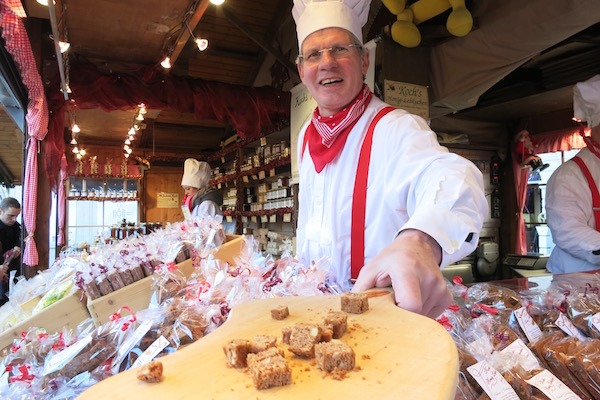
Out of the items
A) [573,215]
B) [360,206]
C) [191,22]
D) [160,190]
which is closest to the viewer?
A: [360,206]

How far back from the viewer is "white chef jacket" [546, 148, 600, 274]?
8.75 feet

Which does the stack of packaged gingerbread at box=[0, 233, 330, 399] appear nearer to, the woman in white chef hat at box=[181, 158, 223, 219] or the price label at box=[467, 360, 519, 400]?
the price label at box=[467, 360, 519, 400]

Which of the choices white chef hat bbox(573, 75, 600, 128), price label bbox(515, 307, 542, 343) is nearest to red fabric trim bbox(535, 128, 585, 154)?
white chef hat bbox(573, 75, 600, 128)

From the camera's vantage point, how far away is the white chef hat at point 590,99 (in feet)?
9.14

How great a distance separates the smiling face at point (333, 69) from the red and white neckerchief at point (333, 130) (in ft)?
0.14

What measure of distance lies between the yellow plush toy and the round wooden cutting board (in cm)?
270

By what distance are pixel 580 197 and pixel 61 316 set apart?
3.08 metres

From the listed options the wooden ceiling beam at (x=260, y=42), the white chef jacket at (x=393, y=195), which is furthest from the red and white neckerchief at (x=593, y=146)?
the wooden ceiling beam at (x=260, y=42)

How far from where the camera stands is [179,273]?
1.56 m

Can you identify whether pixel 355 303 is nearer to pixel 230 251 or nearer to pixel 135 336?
pixel 135 336

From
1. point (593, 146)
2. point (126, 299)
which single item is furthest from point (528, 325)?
point (593, 146)

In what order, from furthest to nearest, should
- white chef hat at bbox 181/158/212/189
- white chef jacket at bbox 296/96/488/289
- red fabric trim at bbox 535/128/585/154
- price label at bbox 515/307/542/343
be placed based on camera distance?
white chef hat at bbox 181/158/212/189 → red fabric trim at bbox 535/128/585/154 → price label at bbox 515/307/542/343 → white chef jacket at bbox 296/96/488/289

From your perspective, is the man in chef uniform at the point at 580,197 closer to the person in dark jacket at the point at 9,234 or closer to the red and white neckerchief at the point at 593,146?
the red and white neckerchief at the point at 593,146

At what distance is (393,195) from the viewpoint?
4.81 feet
